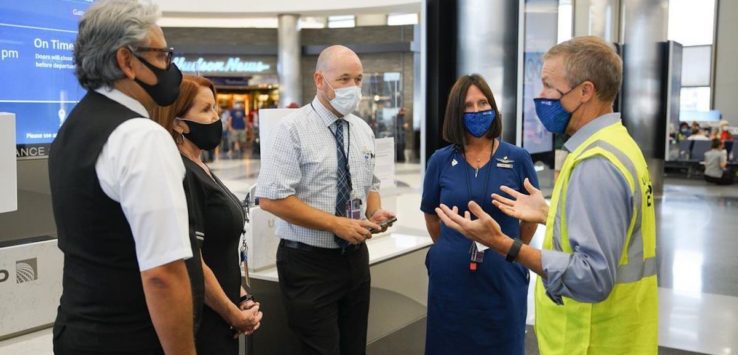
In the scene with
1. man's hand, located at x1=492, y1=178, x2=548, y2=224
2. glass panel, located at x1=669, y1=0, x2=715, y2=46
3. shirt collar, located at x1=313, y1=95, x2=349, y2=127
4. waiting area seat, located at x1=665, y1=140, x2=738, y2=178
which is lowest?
waiting area seat, located at x1=665, y1=140, x2=738, y2=178

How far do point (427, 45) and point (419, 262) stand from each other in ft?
7.79

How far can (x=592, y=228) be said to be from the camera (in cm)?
154

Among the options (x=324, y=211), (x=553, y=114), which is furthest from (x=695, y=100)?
(x=553, y=114)

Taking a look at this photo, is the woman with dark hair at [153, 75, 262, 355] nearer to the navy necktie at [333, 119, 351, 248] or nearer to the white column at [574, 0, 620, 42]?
the navy necktie at [333, 119, 351, 248]

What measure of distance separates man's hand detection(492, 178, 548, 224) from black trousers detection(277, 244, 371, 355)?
2.58 ft

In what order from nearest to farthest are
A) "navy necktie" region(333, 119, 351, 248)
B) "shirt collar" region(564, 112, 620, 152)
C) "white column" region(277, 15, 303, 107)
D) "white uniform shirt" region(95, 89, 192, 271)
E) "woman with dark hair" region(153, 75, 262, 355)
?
1. "white uniform shirt" region(95, 89, 192, 271)
2. "shirt collar" region(564, 112, 620, 152)
3. "woman with dark hair" region(153, 75, 262, 355)
4. "navy necktie" region(333, 119, 351, 248)
5. "white column" region(277, 15, 303, 107)

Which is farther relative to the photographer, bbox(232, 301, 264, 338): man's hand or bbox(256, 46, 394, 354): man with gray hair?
bbox(256, 46, 394, 354): man with gray hair

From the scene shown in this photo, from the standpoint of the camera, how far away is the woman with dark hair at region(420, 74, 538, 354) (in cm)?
262

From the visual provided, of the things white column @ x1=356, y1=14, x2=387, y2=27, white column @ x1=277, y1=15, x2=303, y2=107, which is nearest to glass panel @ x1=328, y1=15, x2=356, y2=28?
white column @ x1=356, y1=14, x2=387, y2=27

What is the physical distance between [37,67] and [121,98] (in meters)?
1.57

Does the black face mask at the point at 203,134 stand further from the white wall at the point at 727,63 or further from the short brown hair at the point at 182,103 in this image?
the white wall at the point at 727,63

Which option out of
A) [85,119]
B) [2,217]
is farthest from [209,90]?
[2,217]

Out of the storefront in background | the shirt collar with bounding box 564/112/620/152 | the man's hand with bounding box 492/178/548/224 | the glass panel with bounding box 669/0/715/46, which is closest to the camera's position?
the shirt collar with bounding box 564/112/620/152

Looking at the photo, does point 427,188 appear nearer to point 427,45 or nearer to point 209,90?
point 209,90
